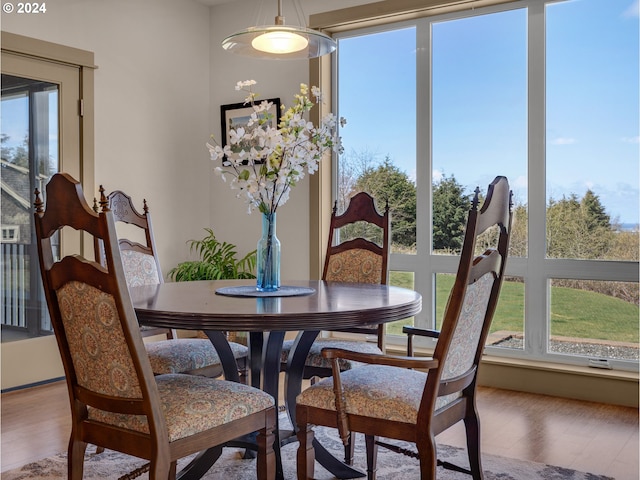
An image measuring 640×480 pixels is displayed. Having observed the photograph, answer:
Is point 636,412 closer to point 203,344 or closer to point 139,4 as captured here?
point 203,344

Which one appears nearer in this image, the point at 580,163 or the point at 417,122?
the point at 580,163

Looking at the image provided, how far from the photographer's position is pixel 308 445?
2109 mm

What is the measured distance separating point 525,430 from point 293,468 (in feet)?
4.16

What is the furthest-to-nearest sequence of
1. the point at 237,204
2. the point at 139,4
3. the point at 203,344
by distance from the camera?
the point at 237,204 → the point at 139,4 → the point at 203,344

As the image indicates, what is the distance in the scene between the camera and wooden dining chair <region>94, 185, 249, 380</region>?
272 cm

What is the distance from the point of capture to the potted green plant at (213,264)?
4.83m

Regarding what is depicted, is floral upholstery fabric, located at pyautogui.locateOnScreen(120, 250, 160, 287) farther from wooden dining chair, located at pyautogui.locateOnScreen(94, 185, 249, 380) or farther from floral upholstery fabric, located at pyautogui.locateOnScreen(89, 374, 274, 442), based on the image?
floral upholstery fabric, located at pyautogui.locateOnScreen(89, 374, 274, 442)

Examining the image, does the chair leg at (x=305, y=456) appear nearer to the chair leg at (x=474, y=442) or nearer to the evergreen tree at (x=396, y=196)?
the chair leg at (x=474, y=442)

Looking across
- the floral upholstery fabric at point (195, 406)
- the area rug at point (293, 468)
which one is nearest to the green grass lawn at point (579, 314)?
the area rug at point (293, 468)

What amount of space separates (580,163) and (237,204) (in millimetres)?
2693

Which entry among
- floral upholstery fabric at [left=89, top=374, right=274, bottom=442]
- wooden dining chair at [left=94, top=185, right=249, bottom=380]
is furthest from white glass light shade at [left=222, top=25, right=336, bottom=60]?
floral upholstery fabric at [left=89, top=374, right=274, bottom=442]

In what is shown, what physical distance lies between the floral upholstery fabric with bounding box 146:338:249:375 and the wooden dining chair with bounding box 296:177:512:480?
0.76 meters

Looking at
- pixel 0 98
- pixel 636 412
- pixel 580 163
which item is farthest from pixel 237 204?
pixel 636 412

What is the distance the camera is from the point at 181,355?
2762mm
